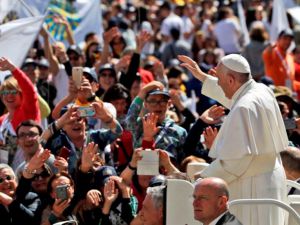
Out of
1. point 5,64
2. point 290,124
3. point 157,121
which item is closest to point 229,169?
point 290,124

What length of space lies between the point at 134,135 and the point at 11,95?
1679mm

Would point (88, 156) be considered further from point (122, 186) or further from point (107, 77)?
point (107, 77)

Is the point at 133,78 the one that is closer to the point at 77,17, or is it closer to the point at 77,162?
the point at 77,162

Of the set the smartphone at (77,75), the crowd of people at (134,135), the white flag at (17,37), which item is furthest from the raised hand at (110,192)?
the white flag at (17,37)

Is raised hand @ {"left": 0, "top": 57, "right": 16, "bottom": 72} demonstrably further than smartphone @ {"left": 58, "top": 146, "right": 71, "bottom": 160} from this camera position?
Yes

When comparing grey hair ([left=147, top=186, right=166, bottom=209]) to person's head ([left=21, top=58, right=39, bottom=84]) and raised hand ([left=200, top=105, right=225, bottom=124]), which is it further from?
person's head ([left=21, top=58, right=39, bottom=84])

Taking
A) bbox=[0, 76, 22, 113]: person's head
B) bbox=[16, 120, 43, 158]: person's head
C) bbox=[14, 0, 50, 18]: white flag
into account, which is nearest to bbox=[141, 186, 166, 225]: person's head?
bbox=[16, 120, 43, 158]: person's head

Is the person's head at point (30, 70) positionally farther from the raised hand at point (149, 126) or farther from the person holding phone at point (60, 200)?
the person holding phone at point (60, 200)

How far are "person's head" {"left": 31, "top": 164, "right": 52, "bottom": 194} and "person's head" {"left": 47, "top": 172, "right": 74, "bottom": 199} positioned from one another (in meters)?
0.45

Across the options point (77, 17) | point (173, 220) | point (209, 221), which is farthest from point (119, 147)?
point (77, 17)

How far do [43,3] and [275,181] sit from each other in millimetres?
7148

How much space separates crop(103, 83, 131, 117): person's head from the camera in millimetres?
14633

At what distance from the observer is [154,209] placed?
10711 mm

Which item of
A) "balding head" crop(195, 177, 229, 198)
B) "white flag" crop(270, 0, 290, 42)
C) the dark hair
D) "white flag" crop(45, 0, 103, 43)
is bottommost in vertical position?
"white flag" crop(270, 0, 290, 42)
